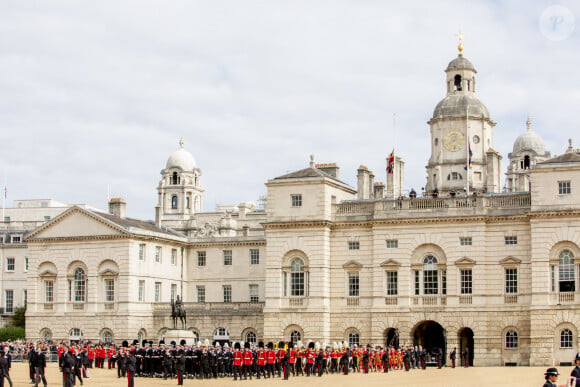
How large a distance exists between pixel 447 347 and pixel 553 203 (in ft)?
32.1

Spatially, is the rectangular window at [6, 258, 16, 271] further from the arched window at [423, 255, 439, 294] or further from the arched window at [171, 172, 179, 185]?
the arched window at [171, 172, 179, 185]

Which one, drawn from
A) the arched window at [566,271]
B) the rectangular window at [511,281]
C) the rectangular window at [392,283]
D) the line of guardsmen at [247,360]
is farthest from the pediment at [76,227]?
the arched window at [566,271]

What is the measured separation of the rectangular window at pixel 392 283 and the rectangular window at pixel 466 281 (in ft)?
12.4

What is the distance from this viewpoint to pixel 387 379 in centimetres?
4544

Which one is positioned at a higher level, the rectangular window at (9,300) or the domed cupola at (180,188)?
the domed cupola at (180,188)

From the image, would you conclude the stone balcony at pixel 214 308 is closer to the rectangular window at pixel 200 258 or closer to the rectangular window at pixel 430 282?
the rectangular window at pixel 200 258

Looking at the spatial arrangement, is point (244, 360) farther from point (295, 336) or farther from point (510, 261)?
point (510, 261)

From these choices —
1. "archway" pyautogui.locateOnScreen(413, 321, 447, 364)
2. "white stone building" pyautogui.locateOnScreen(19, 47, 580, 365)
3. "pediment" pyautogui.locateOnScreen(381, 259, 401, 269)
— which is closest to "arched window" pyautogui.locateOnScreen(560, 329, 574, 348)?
"white stone building" pyautogui.locateOnScreen(19, 47, 580, 365)

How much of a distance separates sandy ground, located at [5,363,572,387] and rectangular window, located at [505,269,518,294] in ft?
20.5

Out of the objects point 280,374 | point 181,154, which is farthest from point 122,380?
point 181,154

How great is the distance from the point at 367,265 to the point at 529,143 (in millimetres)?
50152

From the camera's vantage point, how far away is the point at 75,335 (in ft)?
225

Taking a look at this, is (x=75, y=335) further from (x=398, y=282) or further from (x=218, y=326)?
(x=398, y=282)

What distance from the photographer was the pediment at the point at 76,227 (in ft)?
221
